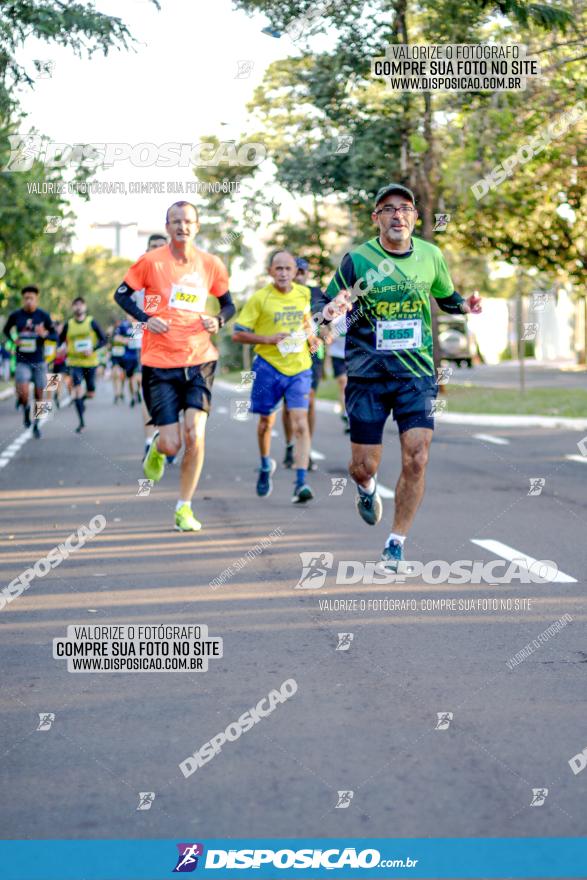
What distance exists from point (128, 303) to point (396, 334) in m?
2.37

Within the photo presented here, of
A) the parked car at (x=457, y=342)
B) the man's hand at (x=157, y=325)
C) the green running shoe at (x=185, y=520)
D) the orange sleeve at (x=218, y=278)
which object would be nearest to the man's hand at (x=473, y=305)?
the man's hand at (x=157, y=325)

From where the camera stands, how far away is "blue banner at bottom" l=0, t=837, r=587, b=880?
3492 millimetres

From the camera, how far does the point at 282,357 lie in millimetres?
11609

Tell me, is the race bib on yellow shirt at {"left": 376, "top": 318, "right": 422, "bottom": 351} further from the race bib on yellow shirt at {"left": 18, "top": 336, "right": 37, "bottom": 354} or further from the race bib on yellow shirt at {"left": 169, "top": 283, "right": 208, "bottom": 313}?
the race bib on yellow shirt at {"left": 18, "top": 336, "right": 37, "bottom": 354}

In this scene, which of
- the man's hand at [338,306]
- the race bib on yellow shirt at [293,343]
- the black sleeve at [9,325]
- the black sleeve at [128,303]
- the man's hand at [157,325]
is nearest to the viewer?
the man's hand at [338,306]

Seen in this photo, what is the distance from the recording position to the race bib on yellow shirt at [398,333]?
7.89 metres

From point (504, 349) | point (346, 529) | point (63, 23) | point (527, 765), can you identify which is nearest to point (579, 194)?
point (63, 23)

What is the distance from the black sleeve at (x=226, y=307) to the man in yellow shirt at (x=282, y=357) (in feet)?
4.12

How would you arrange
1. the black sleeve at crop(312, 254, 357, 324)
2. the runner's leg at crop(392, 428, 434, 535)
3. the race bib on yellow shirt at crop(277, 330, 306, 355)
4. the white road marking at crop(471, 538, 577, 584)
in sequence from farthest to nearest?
the race bib on yellow shirt at crop(277, 330, 306, 355)
the runner's leg at crop(392, 428, 434, 535)
the black sleeve at crop(312, 254, 357, 324)
the white road marking at crop(471, 538, 577, 584)

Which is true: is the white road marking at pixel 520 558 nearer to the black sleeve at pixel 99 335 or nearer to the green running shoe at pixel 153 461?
the green running shoe at pixel 153 461

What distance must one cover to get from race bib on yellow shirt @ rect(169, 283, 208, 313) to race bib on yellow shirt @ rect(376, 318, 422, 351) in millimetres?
2068

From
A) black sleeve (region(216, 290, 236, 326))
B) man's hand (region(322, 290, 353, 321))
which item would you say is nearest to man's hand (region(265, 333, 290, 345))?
black sleeve (region(216, 290, 236, 326))

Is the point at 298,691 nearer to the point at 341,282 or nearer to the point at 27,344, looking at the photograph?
the point at 341,282

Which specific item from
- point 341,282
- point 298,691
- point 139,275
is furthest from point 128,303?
point 298,691
